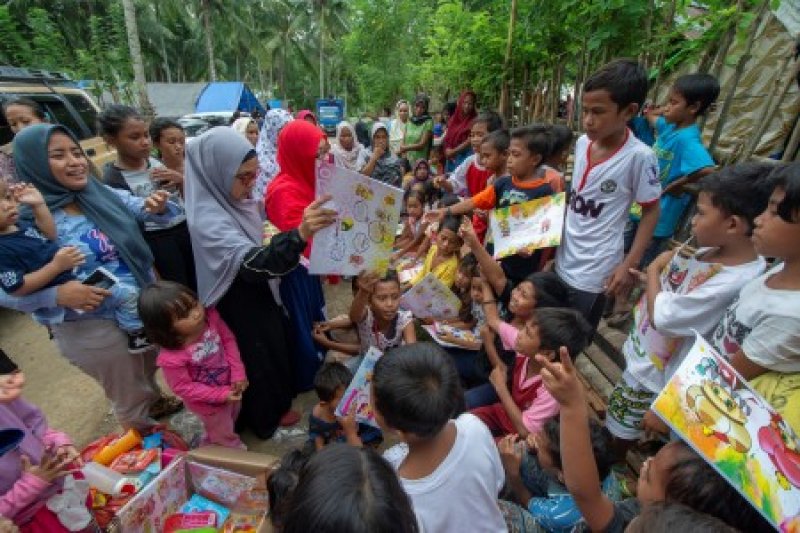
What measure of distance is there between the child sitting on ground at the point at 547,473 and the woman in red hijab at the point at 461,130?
4.35m

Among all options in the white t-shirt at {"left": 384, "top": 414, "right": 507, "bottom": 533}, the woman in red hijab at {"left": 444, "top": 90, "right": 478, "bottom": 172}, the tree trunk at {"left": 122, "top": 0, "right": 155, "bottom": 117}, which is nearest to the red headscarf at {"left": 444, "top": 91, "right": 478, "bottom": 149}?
the woman in red hijab at {"left": 444, "top": 90, "right": 478, "bottom": 172}

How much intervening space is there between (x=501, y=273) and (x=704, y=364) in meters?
1.36

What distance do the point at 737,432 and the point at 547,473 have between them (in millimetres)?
862

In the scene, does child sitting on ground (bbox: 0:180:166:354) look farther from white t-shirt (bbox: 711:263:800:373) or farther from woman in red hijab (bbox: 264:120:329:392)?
white t-shirt (bbox: 711:263:800:373)

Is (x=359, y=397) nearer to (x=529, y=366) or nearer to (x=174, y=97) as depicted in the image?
(x=529, y=366)

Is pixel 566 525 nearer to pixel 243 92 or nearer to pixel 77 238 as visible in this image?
pixel 77 238

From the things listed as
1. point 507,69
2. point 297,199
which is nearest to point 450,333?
point 297,199

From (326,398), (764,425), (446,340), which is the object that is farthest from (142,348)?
(764,425)

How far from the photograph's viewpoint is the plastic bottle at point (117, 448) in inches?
81.7

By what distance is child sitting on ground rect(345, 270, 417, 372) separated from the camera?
2.62 metres

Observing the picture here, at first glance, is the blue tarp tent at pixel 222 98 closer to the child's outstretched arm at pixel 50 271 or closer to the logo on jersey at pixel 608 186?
the child's outstretched arm at pixel 50 271

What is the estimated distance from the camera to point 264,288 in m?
2.35

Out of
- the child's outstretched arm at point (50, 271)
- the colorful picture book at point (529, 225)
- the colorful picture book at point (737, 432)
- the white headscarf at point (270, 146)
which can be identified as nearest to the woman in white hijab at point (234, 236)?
the child's outstretched arm at point (50, 271)

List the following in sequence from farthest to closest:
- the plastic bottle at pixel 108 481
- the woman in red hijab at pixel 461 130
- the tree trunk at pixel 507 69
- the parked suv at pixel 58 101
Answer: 1. the woman in red hijab at pixel 461 130
2. the parked suv at pixel 58 101
3. the tree trunk at pixel 507 69
4. the plastic bottle at pixel 108 481
